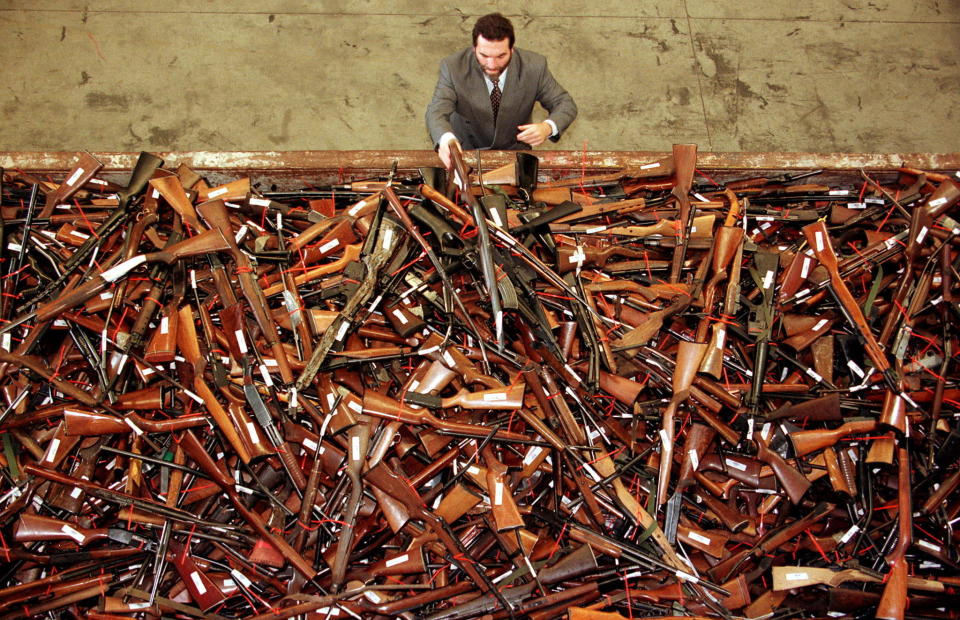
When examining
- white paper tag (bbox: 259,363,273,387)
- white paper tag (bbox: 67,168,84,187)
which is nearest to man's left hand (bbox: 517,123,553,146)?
white paper tag (bbox: 259,363,273,387)

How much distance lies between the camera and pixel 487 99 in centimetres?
372

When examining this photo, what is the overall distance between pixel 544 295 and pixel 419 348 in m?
0.61

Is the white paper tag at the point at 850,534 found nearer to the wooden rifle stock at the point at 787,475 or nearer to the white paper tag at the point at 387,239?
the wooden rifle stock at the point at 787,475

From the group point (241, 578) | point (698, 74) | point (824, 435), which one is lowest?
point (241, 578)

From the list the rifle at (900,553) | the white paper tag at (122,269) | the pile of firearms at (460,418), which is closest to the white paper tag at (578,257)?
the pile of firearms at (460,418)

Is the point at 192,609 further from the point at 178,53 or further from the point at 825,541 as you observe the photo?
the point at 178,53

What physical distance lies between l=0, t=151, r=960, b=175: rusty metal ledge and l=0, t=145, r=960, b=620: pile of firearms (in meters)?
0.26

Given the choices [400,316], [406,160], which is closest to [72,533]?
[400,316]

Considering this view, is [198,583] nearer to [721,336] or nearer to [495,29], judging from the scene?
[721,336]

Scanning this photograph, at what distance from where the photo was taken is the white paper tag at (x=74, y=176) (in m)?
3.06

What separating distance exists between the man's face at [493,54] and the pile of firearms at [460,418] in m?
0.87

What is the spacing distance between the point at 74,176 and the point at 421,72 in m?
2.82

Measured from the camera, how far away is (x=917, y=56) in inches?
212

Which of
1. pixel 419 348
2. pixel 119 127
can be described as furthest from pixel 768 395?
pixel 119 127
